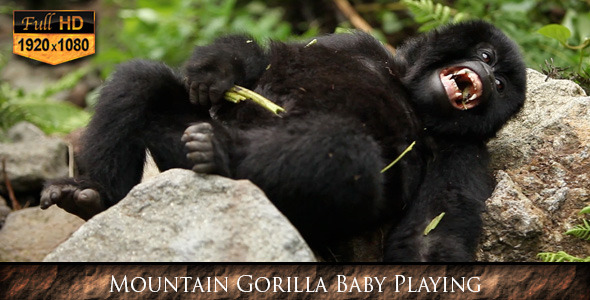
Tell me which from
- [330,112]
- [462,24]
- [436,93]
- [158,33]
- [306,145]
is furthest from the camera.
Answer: [158,33]

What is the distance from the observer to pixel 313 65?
3373 millimetres

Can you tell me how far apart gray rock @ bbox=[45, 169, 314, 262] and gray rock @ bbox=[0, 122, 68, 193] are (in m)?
2.23

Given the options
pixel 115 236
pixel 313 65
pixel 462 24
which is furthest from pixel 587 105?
pixel 115 236

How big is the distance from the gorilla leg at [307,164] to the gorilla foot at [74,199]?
605mm

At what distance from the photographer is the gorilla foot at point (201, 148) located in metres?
2.75

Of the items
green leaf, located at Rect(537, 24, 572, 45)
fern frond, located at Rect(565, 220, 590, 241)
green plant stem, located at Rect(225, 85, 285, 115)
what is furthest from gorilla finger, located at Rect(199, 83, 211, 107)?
green leaf, located at Rect(537, 24, 572, 45)

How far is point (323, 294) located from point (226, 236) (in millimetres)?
449

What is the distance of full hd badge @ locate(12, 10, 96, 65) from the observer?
12.5 feet

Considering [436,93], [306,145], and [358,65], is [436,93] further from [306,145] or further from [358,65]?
[306,145]

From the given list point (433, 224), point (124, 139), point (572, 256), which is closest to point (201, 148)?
point (124, 139)

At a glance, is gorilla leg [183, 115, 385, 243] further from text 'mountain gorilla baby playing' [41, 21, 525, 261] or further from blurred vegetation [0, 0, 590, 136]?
blurred vegetation [0, 0, 590, 136]

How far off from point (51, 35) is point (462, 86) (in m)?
2.34

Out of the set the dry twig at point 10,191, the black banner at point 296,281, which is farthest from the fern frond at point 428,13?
the dry twig at point 10,191

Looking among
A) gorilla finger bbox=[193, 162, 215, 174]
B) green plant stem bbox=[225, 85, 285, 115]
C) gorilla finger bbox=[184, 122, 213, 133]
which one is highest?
green plant stem bbox=[225, 85, 285, 115]
